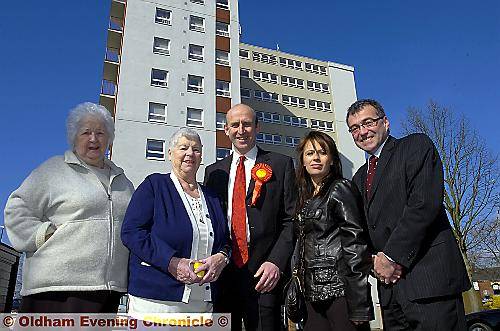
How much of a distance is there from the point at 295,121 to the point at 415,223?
38.1 meters

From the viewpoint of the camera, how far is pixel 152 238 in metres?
2.99

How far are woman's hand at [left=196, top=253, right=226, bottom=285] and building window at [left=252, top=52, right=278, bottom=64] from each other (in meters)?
39.3

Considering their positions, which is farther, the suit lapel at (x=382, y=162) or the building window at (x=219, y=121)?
the building window at (x=219, y=121)

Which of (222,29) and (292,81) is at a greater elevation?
(292,81)

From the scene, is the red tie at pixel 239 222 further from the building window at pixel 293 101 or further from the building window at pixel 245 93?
the building window at pixel 293 101

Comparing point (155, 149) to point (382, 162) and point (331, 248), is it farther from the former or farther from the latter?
point (331, 248)

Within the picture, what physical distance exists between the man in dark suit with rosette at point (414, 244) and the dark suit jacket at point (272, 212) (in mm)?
675

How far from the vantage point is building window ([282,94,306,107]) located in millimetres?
40900

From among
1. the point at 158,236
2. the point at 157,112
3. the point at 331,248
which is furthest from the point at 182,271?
the point at 157,112

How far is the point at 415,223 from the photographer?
2.92 m

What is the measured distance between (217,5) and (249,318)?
31.7 m

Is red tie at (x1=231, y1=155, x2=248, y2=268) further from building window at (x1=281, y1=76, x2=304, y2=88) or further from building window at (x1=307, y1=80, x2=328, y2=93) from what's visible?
building window at (x1=307, y1=80, x2=328, y2=93)

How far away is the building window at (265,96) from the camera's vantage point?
1539 inches

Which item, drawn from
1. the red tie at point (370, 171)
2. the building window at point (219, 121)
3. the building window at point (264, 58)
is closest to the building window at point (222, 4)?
the building window at point (264, 58)
